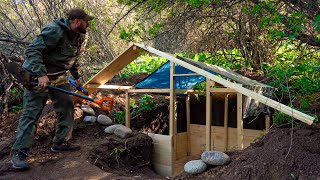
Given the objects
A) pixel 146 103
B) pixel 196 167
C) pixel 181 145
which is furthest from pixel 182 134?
pixel 196 167

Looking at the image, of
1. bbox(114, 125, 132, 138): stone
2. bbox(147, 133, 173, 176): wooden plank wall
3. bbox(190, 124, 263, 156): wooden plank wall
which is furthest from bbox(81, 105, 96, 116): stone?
bbox(190, 124, 263, 156): wooden plank wall

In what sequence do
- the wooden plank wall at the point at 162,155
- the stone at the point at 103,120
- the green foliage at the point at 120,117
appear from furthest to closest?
the green foliage at the point at 120,117 → the stone at the point at 103,120 → the wooden plank wall at the point at 162,155

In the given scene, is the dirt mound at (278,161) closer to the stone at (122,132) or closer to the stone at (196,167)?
the stone at (196,167)

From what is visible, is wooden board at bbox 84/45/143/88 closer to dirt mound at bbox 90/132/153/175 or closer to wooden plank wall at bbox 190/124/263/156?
dirt mound at bbox 90/132/153/175

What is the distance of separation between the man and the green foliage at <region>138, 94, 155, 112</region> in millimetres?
2436

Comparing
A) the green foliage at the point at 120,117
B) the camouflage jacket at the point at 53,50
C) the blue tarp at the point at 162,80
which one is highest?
the camouflage jacket at the point at 53,50

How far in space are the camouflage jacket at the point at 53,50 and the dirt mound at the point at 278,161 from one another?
7.19ft

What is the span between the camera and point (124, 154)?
5.23 meters

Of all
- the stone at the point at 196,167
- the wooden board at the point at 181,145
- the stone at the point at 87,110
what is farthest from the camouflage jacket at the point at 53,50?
the wooden board at the point at 181,145

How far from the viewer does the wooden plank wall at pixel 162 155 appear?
5605 mm

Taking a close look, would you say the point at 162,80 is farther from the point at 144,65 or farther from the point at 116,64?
the point at 144,65

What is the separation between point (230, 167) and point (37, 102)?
8.15ft

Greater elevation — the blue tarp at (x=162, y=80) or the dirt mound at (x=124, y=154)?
the blue tarp at (x=162, y=80)

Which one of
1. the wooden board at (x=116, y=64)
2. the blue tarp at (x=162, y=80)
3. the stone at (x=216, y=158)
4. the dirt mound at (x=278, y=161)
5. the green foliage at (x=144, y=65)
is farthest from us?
the green foliage at (x=144, y=65)
